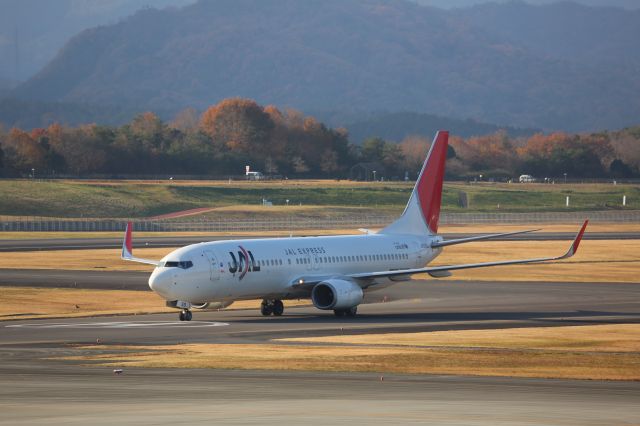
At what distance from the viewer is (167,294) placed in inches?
2131

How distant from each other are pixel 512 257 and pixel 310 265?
127ft

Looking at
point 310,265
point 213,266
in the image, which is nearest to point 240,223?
point 310,265

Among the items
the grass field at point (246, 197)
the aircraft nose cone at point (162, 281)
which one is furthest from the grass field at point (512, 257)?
the grass field at point (246, 197)

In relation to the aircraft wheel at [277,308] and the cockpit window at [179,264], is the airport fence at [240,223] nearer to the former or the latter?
the aircraft wheel at [277,308]

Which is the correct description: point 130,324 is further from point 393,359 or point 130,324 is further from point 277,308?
point 393,359

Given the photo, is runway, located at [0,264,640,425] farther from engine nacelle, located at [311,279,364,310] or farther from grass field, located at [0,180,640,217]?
grass field, located at [0,180,640,217]

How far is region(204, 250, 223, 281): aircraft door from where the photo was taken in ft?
179

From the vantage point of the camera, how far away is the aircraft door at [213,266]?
54438mm

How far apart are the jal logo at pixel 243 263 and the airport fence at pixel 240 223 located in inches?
2990

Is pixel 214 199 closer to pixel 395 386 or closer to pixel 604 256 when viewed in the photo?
pixel 604 256

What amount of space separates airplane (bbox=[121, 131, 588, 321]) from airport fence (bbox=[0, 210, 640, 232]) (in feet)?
220

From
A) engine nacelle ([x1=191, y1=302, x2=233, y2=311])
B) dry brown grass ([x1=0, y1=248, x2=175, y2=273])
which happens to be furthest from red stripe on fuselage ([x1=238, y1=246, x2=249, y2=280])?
dry brown grass ([x1=0, y1=248, x2=175, y2=273])

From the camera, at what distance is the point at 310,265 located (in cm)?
5922

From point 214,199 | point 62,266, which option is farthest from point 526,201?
point 62,266
